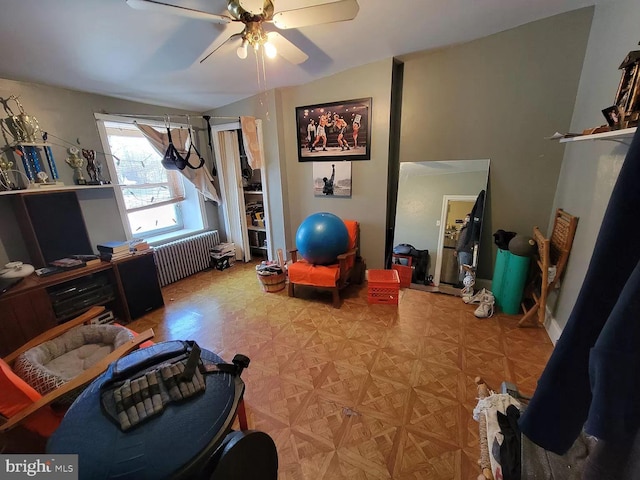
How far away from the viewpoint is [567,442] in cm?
65

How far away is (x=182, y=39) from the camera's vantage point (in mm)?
2023

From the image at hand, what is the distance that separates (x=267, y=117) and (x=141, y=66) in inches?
57.9

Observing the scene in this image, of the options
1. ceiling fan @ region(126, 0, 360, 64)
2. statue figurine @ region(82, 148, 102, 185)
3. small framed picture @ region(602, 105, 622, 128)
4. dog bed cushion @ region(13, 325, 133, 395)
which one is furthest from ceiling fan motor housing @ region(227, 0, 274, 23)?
statue figurine @ region(82, 148, 102, 185)

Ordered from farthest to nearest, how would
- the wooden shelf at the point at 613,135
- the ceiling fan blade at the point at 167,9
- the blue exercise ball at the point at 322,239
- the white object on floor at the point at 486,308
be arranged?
the blue exercise ball at the point at 322,239 → the white object on floor at the point at 486,308 → the ceiling fan blade at the point at 167,9 → the wooden shelf at the point at 613,135

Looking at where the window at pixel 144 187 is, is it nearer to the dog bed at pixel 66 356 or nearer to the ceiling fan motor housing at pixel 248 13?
the dog bed at pixel 66 356

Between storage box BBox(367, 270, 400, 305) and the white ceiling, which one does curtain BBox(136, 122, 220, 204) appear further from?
storage box BBox(367, 270, 400, 305)

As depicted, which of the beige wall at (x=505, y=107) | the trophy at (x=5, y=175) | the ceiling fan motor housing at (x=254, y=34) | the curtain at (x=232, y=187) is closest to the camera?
the ceiling fan motor housing at (x=254, y=34)

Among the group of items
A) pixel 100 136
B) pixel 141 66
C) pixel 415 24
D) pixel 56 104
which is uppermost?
pixel 415 24

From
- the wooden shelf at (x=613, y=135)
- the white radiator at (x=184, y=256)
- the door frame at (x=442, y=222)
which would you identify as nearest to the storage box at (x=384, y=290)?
the door frame at (x=442, y=222)

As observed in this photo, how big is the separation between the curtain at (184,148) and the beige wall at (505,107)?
2921 millimetres

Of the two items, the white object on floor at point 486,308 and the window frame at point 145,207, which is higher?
the window frame at point 145,207

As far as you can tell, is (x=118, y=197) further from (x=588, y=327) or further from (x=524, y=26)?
(x=524, y=26)

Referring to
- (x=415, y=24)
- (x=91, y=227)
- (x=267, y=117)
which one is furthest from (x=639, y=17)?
(x=91, y=227)

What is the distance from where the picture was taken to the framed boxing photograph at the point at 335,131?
3041 mm
